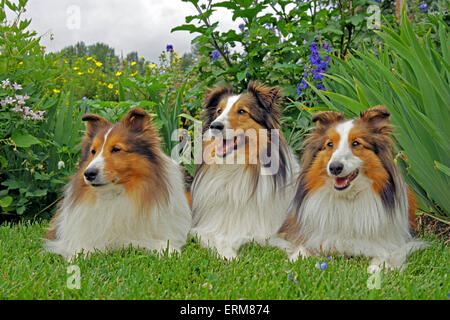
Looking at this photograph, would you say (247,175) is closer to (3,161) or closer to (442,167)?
(442,167)

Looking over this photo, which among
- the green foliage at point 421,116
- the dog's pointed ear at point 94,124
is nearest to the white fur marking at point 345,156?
the green foliage at point 421,116

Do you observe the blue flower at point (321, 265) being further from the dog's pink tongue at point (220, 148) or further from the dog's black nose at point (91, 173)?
the dog's black nose at point (91, 173)

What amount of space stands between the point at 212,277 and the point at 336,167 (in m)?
1.04

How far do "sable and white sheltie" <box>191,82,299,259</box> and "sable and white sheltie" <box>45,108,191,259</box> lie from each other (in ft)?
1.24

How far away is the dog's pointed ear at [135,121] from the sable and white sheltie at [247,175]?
0.56 m

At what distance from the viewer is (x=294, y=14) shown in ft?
17.3

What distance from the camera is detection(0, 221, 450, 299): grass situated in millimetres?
2580

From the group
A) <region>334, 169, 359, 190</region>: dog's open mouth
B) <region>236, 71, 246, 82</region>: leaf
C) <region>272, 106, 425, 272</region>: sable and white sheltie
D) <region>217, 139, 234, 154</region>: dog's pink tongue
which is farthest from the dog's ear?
<region>236, 71, 246, 82</region>: leaf

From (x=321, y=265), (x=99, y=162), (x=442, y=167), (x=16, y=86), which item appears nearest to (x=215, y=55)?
(x=16, y=86)

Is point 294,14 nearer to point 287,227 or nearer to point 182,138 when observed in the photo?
point 182,138

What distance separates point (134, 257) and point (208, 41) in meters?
2.79

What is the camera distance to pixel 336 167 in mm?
2793

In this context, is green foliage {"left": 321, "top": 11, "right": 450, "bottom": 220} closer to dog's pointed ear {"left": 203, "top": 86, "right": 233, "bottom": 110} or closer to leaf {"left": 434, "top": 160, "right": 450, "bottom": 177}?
leaf {"left": 434, "top": 160, "right": 450, "bottom": 177}
